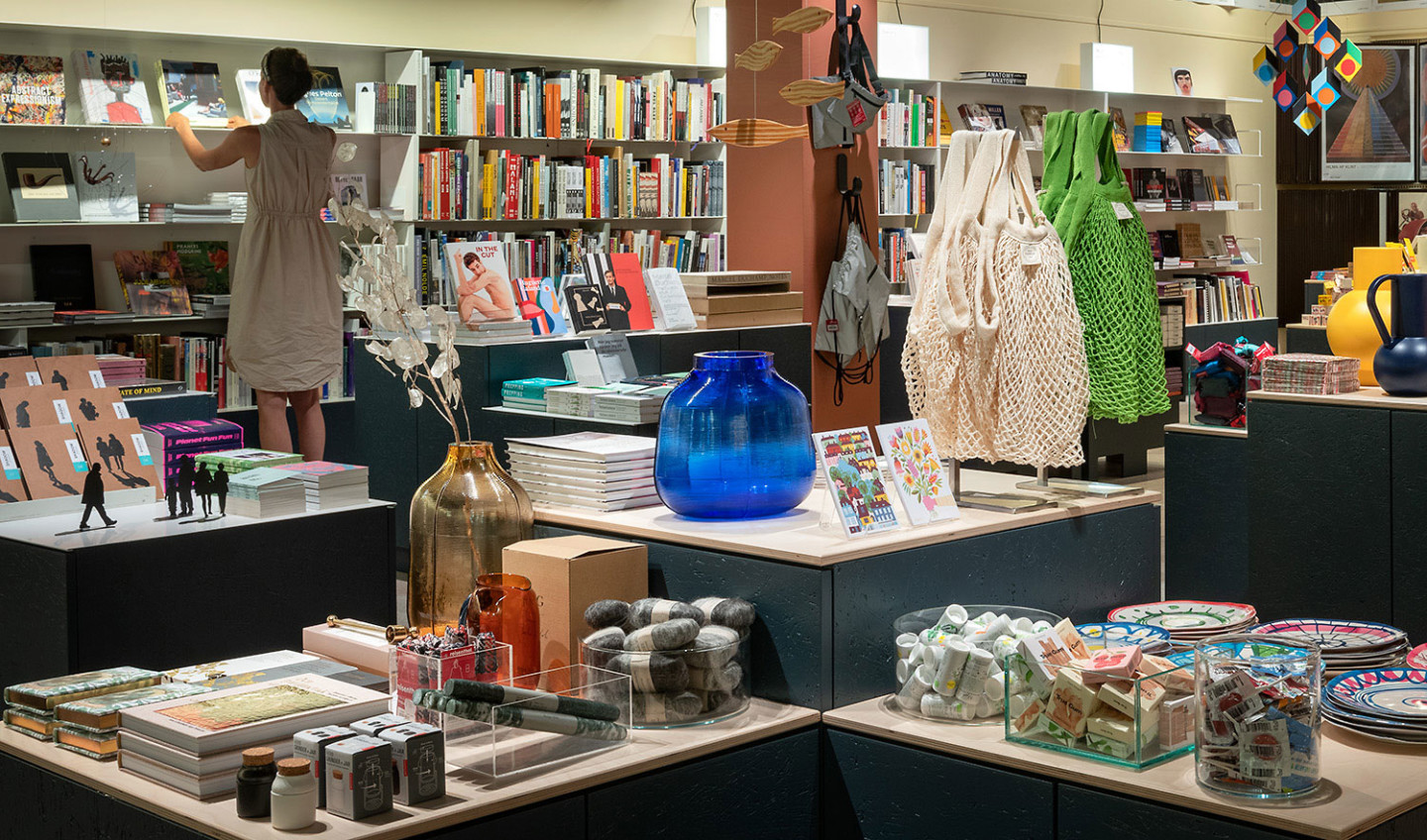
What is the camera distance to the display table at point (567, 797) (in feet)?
6.52

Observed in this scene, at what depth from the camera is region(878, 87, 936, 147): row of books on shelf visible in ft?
30.1

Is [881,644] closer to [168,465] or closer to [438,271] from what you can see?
[168,465]

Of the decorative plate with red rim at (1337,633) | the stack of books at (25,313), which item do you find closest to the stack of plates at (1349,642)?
the decorative plate with red rim at (1337,633)

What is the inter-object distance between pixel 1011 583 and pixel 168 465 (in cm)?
185

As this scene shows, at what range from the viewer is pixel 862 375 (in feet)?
24.1

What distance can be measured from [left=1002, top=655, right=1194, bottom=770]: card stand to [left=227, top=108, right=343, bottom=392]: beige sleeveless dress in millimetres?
3578

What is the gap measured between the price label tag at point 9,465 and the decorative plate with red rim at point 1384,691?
2544 mm

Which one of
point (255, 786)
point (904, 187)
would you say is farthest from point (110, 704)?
point (904, 187)

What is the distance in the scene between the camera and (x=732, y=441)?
105 inches

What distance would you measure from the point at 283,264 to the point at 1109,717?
379cm

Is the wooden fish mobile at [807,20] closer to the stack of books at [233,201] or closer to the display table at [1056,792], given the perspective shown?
the display table at [1056,792]

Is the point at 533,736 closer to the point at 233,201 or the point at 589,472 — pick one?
the point at 589,472

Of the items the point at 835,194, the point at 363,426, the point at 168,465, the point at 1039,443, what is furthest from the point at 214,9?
the point at 1039,443

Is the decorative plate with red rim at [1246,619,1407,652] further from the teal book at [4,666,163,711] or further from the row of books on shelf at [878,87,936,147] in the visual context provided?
the row of books on shelf at [878,87,936,147]
